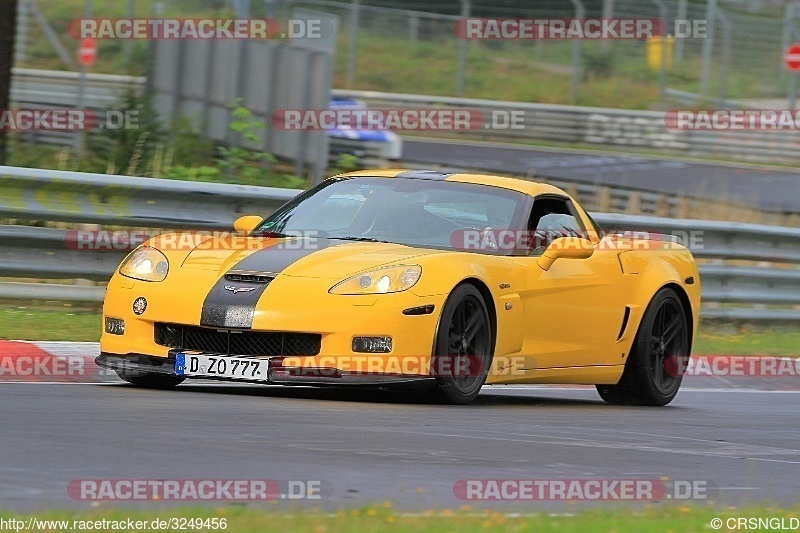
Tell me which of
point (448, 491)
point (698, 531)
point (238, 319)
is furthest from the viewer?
point (238, 319)

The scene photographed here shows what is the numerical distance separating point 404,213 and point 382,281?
1137 mm

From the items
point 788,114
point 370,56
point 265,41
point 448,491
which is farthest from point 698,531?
point 370,56

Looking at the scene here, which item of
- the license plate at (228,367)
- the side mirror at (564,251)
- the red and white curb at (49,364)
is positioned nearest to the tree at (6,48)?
the red and white curb at (49,364)

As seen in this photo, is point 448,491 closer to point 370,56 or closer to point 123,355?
point 123,355

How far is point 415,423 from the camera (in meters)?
7.44

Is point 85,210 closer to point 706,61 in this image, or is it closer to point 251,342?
point 251,342

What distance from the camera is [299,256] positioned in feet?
27.8

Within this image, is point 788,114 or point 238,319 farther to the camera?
point 788,114

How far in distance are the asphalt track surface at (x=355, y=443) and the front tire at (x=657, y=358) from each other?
0.80 metres

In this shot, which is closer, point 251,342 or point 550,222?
point 251,342

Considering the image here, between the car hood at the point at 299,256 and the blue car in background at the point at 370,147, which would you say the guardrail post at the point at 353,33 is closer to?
the blue car in background at the point at 370,147

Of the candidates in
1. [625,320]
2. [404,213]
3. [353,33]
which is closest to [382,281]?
[404,213]

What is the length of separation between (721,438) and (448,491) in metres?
2.99

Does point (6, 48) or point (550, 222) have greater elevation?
point (6, 48)
